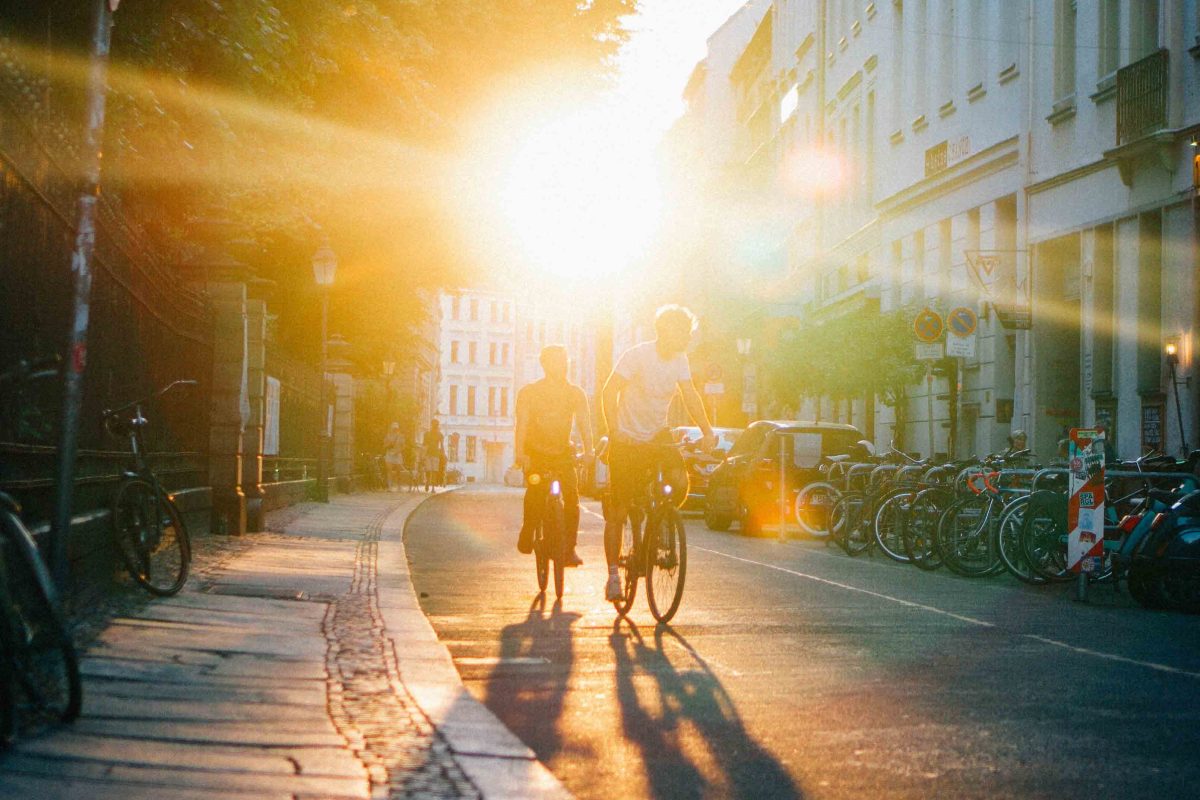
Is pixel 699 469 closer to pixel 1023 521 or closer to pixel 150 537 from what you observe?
pixel 1023 521

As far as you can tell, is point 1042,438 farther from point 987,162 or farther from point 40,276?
point 40,276

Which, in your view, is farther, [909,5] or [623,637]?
[909,5]

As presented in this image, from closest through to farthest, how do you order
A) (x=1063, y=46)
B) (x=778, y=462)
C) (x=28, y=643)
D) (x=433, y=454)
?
(x=28, y=643), (x=778, y=462), (x=1063, y=46), (x=433, y=454)

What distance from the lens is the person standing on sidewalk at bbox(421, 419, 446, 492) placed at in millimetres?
47969

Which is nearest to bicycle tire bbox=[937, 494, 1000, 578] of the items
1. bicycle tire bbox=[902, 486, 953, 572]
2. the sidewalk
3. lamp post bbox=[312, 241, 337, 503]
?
bicycle tire bbox=[902, 486, 953, 572]

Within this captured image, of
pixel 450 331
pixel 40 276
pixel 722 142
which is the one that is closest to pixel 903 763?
pixel 40 276

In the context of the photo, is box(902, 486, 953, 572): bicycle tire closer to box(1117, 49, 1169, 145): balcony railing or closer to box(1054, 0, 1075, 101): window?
box(1117, 49, 1169, 145): balcony railing

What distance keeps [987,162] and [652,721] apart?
25922 mm

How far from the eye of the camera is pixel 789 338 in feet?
115

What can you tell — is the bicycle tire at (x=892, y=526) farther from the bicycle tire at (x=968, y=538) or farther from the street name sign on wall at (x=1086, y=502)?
the street name sign on wall at (x=1086, y=502)

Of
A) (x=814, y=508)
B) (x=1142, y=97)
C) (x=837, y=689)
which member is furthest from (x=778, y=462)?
(x=837, y=689)

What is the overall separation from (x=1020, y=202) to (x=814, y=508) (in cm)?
1117

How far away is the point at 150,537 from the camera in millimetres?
9758

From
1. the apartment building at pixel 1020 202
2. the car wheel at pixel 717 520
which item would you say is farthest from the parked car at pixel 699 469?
the apartment building at pixel 1020 202
